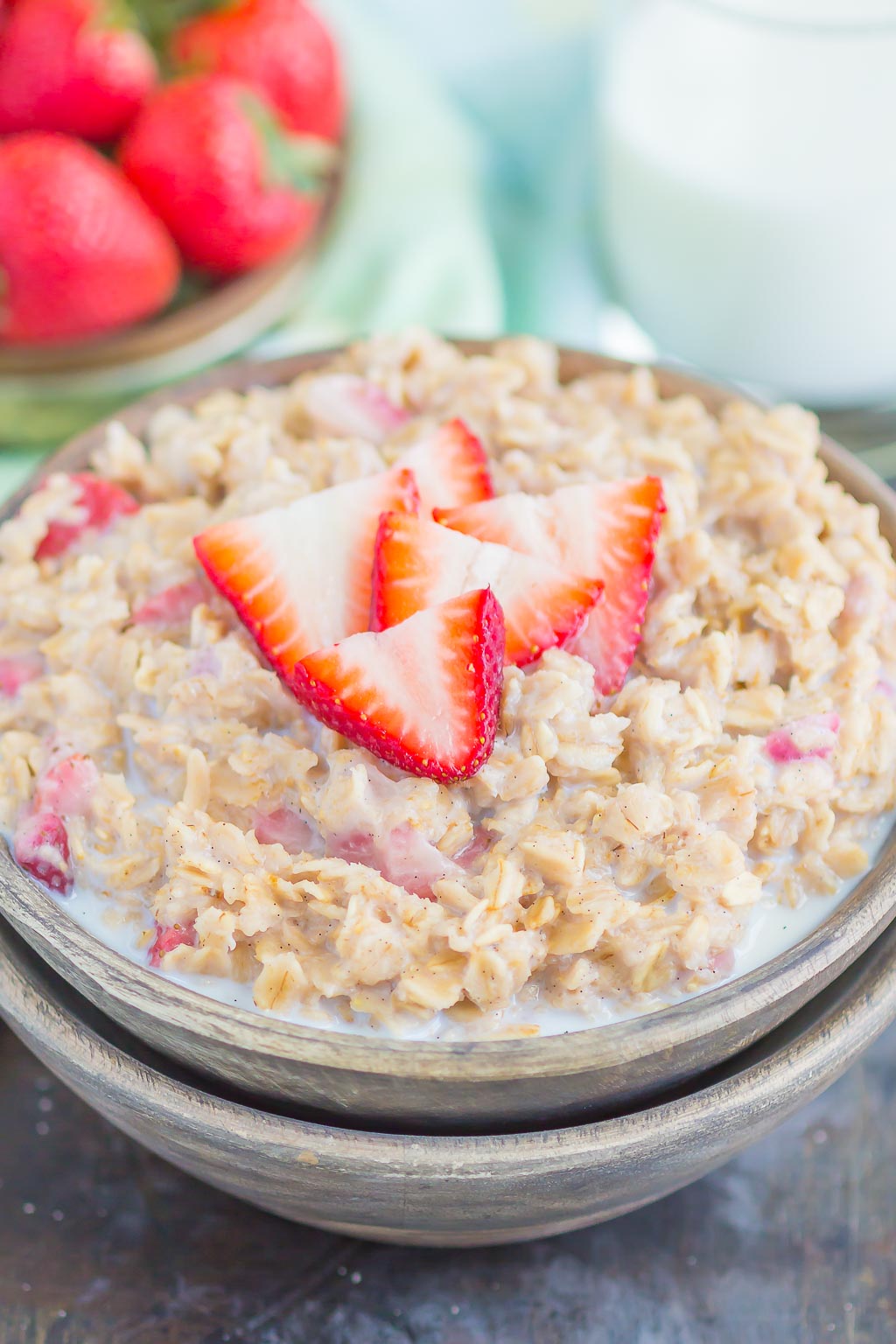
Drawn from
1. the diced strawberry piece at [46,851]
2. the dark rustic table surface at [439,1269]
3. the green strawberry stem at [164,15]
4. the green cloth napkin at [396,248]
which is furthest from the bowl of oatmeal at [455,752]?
the green strawberry stem at [164,15]

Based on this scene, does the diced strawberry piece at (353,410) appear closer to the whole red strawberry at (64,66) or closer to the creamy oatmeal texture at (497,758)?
the creamy oatmeal texture at (497,758)

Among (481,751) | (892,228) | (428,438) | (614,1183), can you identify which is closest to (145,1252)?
(614,1183)

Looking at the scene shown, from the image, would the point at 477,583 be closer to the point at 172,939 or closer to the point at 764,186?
the point at 172,939

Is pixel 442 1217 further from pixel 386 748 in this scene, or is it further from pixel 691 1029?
pixel 386 748

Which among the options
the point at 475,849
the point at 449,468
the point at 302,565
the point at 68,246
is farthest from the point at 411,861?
the point at 68,246

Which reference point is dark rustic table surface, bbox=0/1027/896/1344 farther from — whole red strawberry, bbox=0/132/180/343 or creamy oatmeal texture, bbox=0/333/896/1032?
whole red strawberry, bbox=0/132/180/343

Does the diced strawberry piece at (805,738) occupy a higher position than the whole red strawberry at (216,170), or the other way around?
the diced strawberry piece at (805,738)

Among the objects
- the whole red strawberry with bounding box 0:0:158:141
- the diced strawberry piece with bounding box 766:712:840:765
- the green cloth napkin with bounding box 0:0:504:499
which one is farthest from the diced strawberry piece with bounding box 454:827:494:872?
the whole red strawberry with bounding box 0:0:158:141
